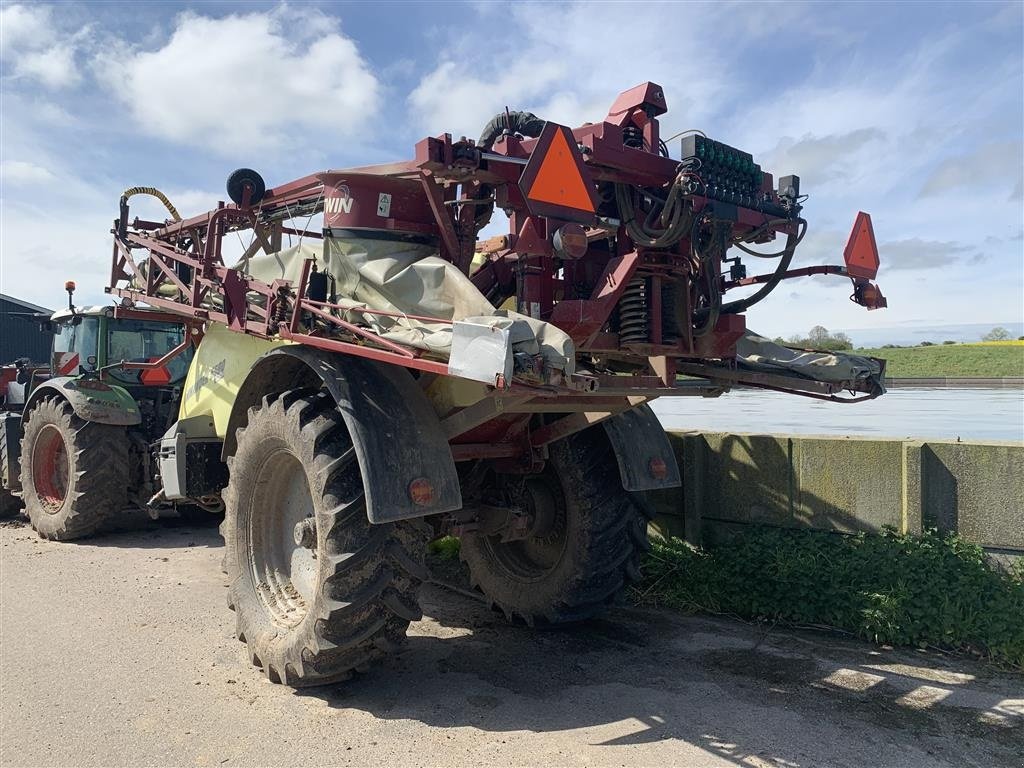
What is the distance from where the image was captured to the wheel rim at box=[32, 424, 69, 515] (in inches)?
313

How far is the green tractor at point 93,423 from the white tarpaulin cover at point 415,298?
11.3 feet

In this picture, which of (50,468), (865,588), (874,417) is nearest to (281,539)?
(865,588)

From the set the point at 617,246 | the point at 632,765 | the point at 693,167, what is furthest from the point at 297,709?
→ the point at 693,167

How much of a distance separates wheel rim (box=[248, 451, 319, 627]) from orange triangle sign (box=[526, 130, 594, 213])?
82.9 inches

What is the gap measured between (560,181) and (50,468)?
7168 mm

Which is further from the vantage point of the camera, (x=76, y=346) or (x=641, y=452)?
(x=76, y=346)

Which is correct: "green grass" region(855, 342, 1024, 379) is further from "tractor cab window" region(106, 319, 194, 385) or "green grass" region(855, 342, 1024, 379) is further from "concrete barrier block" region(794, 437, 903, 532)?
"tractor cab window" region(106, 319, 194, 385)

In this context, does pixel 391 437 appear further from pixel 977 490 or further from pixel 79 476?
pixel 79 476

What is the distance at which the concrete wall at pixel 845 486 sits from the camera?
468cm

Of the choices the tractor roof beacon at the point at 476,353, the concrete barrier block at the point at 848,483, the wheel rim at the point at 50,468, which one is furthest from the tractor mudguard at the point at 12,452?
the concrete barrier block at the point at 848,483

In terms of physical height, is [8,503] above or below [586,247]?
below

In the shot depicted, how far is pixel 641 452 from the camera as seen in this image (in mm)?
4812

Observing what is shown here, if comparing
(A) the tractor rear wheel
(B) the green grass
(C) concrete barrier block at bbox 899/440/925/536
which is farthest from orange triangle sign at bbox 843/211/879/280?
(B) the green grass

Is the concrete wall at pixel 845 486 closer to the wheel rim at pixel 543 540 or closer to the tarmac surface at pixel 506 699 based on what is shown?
the tarmac surface at pixel 506 699
